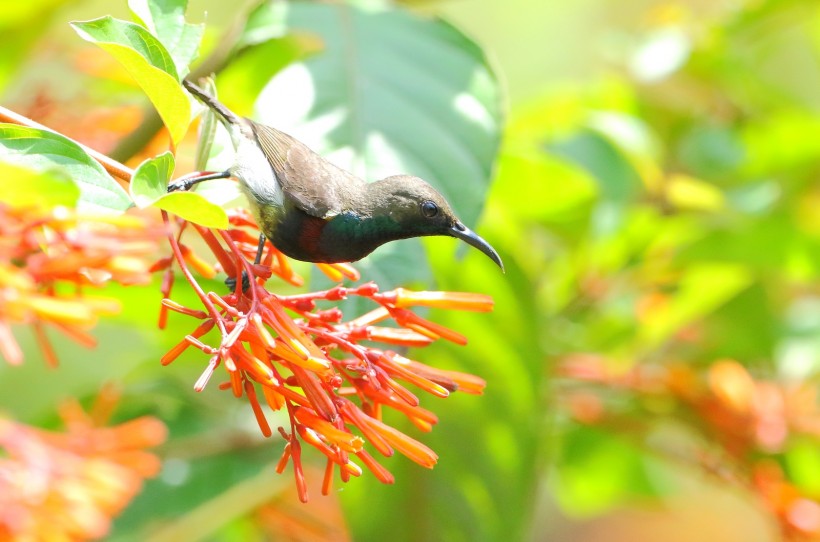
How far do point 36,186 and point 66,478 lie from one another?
1.18 feet

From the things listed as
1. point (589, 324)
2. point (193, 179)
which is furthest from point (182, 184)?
point (589, 324)

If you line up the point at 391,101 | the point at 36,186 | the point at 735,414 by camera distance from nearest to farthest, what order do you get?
1. the point at 36,186
2. the point at 391,101
3. the point at 735,414

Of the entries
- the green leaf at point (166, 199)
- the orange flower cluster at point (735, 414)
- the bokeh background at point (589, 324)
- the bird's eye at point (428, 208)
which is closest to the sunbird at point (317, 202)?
the bird's eye at point (428, 208)

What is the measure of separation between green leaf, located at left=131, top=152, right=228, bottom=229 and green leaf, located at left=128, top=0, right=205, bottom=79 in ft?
0.31

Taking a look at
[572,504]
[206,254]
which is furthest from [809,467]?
[206,254]

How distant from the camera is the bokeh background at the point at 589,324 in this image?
95cm

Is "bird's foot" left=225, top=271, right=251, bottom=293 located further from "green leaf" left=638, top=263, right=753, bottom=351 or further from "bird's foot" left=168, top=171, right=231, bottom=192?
"green leaf" left=638, top=263, right=753, bottom=351

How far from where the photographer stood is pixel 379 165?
0.75m

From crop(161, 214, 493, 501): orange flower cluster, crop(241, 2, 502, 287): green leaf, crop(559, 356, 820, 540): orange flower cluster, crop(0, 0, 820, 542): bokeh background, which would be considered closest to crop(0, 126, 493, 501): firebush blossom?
crop(161, 214, 493, 501): orange flower cluster

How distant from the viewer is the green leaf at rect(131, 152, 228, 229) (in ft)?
1.41

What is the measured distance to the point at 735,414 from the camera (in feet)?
3.95

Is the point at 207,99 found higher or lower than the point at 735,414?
higher

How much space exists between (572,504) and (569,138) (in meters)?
0.63

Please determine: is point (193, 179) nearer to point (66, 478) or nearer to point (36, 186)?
point (36, 186)
